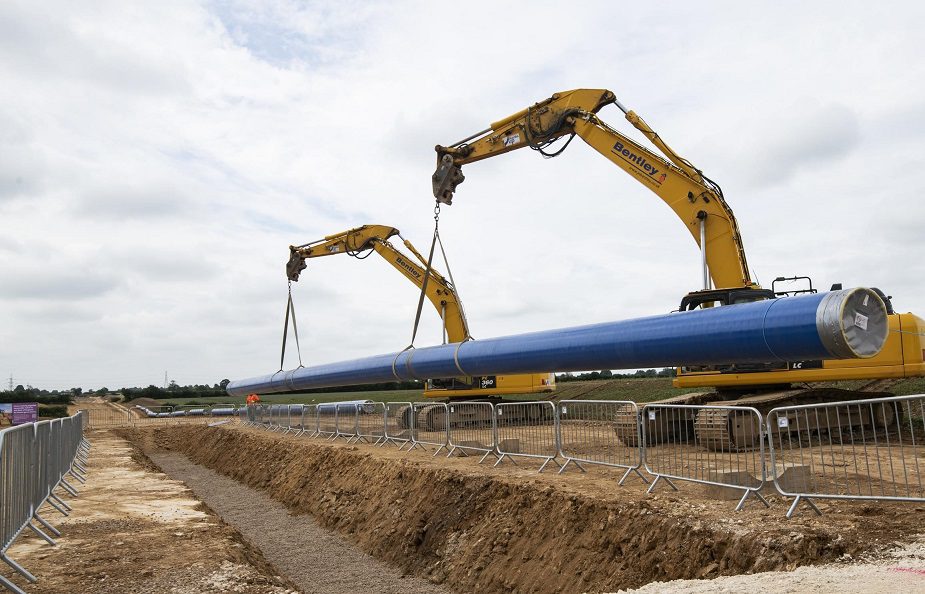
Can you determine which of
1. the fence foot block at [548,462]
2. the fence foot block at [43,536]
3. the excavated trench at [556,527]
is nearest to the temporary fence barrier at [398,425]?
the excavated trench at [556,527]

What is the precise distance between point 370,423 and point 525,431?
761 cm

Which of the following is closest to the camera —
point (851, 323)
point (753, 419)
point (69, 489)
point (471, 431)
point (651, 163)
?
point (851, 323)

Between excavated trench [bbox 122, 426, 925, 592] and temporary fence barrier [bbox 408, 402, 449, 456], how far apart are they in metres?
1.25

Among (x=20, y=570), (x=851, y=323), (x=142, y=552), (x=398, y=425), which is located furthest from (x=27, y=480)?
(x=398, y=425)

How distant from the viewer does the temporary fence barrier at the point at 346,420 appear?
20.8 m

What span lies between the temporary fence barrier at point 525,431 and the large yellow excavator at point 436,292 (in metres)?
5.95

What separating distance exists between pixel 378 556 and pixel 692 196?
8716 millimetres

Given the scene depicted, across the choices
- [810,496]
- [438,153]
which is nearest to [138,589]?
[810,496]

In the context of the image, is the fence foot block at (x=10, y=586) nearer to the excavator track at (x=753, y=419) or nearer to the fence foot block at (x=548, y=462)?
the fence foot block at (x=548, y=462)

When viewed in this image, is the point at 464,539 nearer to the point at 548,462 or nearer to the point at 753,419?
the point at 548,462

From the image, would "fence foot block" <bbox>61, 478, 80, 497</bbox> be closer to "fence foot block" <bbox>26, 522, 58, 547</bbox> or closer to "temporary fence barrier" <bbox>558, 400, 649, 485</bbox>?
"fence foot block" <bbox>26, 522, 58, 547</bbox>

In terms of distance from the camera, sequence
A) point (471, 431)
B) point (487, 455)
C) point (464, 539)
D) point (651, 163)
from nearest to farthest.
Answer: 1. point (464, 539)
2. point (487, 455)
3. point (651, 163)
4. point (471, 431)

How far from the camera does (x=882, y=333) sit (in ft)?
30.7

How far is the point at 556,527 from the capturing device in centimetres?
890
